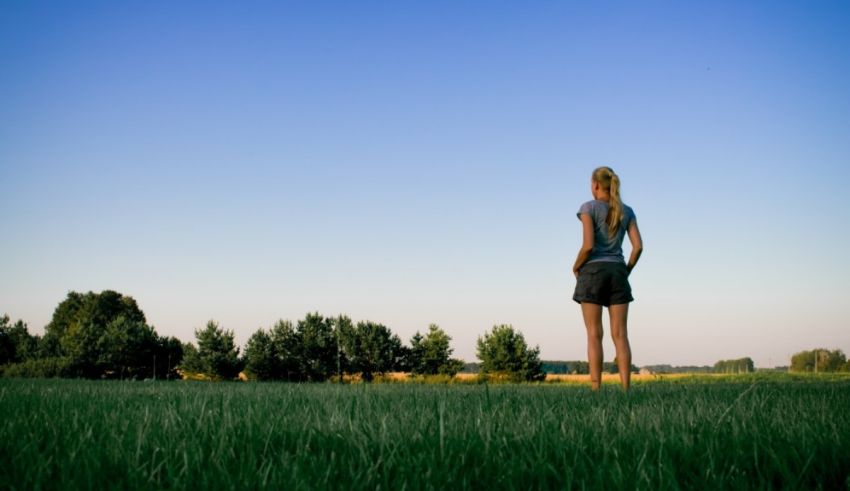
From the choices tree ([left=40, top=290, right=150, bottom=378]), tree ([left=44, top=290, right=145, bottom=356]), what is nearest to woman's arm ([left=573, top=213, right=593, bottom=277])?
tree ([left=40, top=290, right=150, bottom=378])

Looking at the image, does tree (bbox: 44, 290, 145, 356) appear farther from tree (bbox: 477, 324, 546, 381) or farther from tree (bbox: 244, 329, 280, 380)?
tree (bbox: 477, 324, 546, 381)

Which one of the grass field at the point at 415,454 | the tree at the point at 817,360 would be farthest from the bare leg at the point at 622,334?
the tree at the point at 817,360

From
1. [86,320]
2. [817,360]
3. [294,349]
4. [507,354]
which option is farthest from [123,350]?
[817,360]

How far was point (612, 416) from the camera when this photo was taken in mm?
3414

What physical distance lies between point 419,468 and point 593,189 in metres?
5.49

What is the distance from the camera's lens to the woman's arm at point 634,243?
22.0 feet

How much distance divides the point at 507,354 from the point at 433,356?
7.91 metres

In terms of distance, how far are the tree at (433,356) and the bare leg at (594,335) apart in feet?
184

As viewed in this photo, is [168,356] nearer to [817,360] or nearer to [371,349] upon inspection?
[371,349]

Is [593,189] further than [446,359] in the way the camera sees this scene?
No

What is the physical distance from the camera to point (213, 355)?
5478 cm

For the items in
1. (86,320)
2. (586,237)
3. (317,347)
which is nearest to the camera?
(586,237)

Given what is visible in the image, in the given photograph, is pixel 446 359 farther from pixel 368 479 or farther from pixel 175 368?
pixel 368 479

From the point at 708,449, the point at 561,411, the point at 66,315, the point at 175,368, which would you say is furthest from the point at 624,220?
the point at 66,315
